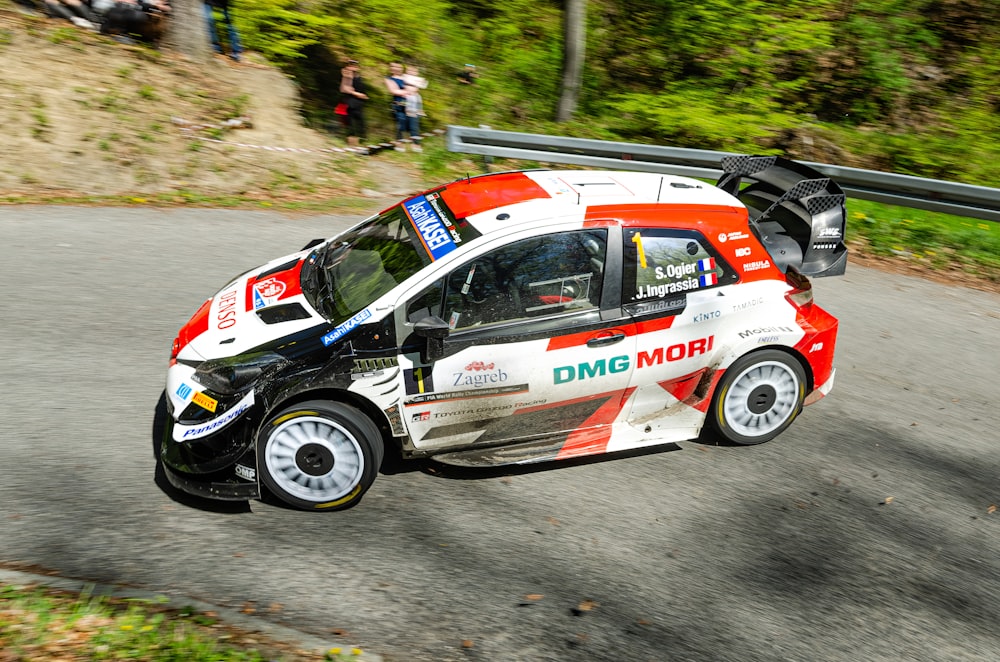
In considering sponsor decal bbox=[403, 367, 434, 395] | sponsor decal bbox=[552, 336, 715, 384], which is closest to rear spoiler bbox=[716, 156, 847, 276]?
sponsor decal bbox=[552, 336, 715, 384]

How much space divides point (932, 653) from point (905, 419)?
264 cm

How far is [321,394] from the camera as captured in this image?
4.92 metres

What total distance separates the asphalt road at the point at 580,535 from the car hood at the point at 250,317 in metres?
1.00

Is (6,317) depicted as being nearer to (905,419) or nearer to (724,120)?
(905,419)

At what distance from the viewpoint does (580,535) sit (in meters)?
5.00

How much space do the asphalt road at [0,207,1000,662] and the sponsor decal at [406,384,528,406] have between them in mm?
735

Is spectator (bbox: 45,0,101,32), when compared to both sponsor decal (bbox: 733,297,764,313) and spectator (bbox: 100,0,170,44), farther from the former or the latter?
sponsor decal (bbox: 733,297,764,313)

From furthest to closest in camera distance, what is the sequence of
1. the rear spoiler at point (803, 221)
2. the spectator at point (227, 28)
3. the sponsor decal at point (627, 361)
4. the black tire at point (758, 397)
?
the spectator at point (227, 28)
the rear spoiler at point (803, 221)
the black tire at point (758, 397)
the sponsor decal at point (627, 361)

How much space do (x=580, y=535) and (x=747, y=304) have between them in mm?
2037

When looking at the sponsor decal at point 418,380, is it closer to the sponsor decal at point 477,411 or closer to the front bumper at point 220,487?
the sponsor decal at point 477,411

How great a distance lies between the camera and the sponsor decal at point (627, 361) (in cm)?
Answer: 520

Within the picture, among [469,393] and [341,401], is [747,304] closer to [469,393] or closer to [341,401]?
[469,393]

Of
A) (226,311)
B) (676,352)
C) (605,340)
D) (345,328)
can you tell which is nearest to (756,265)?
(676,352)

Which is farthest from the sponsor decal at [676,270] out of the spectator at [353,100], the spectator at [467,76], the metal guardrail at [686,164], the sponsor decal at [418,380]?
the spectator at [467,76]
